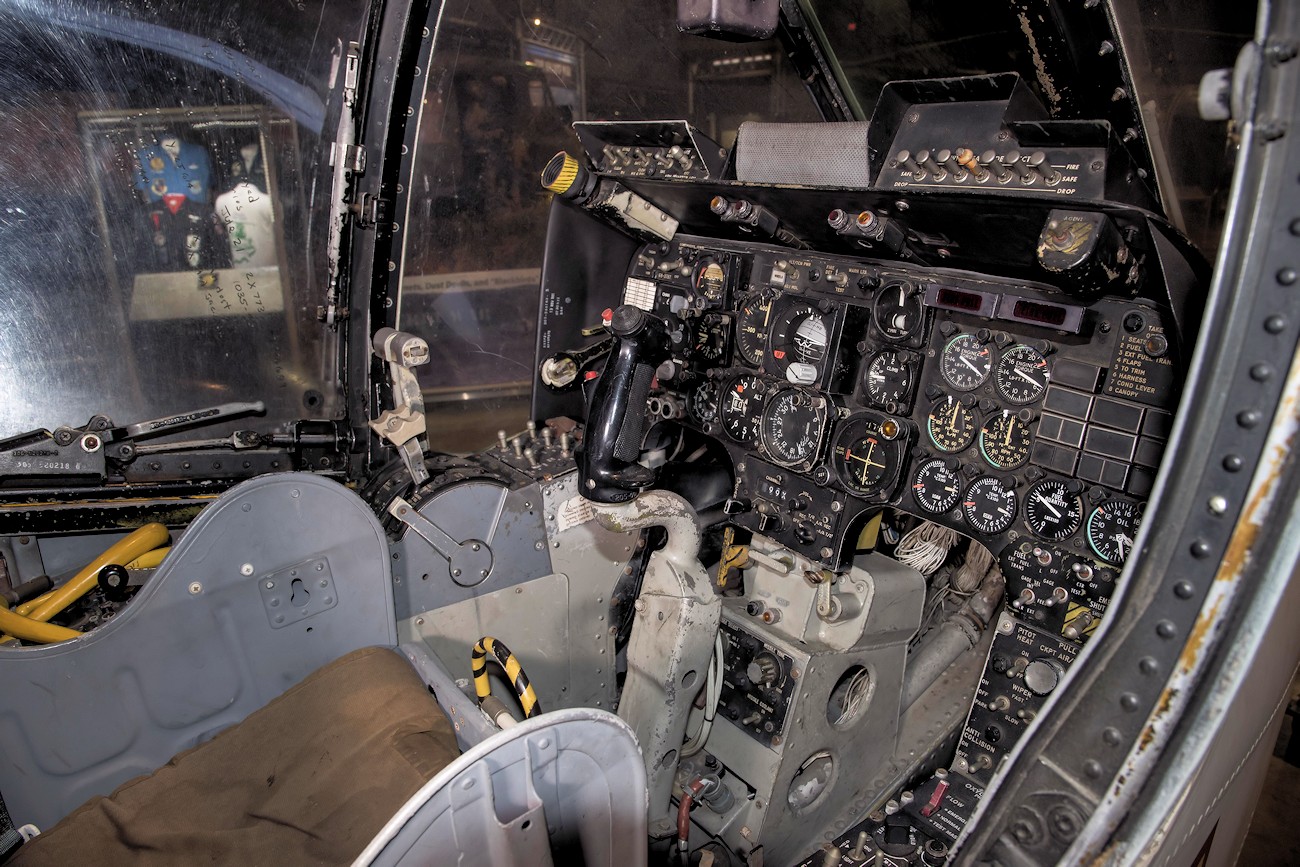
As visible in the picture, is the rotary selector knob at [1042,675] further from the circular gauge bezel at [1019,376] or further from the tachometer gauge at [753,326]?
the tachometer gauge at [753,326]

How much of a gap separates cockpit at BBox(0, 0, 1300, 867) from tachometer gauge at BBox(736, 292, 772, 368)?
2 cm

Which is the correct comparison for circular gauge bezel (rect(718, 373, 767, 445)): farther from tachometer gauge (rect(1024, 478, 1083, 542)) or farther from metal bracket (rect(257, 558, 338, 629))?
metal bracket (rect(257, 558, 338, 629))

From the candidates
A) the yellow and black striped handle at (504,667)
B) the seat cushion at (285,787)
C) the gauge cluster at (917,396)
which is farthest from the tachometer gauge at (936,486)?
the seat cushion at (285,787)

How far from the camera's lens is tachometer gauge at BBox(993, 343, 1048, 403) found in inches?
85.7

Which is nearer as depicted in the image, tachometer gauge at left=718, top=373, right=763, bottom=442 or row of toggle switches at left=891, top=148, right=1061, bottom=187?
row of toggle switches at left=891, top=148, right=1061, bottom=187

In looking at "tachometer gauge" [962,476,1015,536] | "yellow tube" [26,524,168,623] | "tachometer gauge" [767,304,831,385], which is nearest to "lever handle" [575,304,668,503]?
"tachometer gauge" [767,304,831,385]

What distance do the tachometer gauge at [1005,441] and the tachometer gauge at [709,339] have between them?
98 cm

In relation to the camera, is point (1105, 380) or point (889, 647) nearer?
point (1105, 380)

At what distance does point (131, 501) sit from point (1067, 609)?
2849mm

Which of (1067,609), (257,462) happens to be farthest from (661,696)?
(257,462)

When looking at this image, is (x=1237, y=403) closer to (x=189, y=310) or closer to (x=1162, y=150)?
(x=1162, y=150)

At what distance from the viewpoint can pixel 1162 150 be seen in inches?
78.8

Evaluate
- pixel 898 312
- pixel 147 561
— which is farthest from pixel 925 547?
pixel 147 561

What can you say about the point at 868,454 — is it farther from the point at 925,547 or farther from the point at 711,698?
the point at 711,698
